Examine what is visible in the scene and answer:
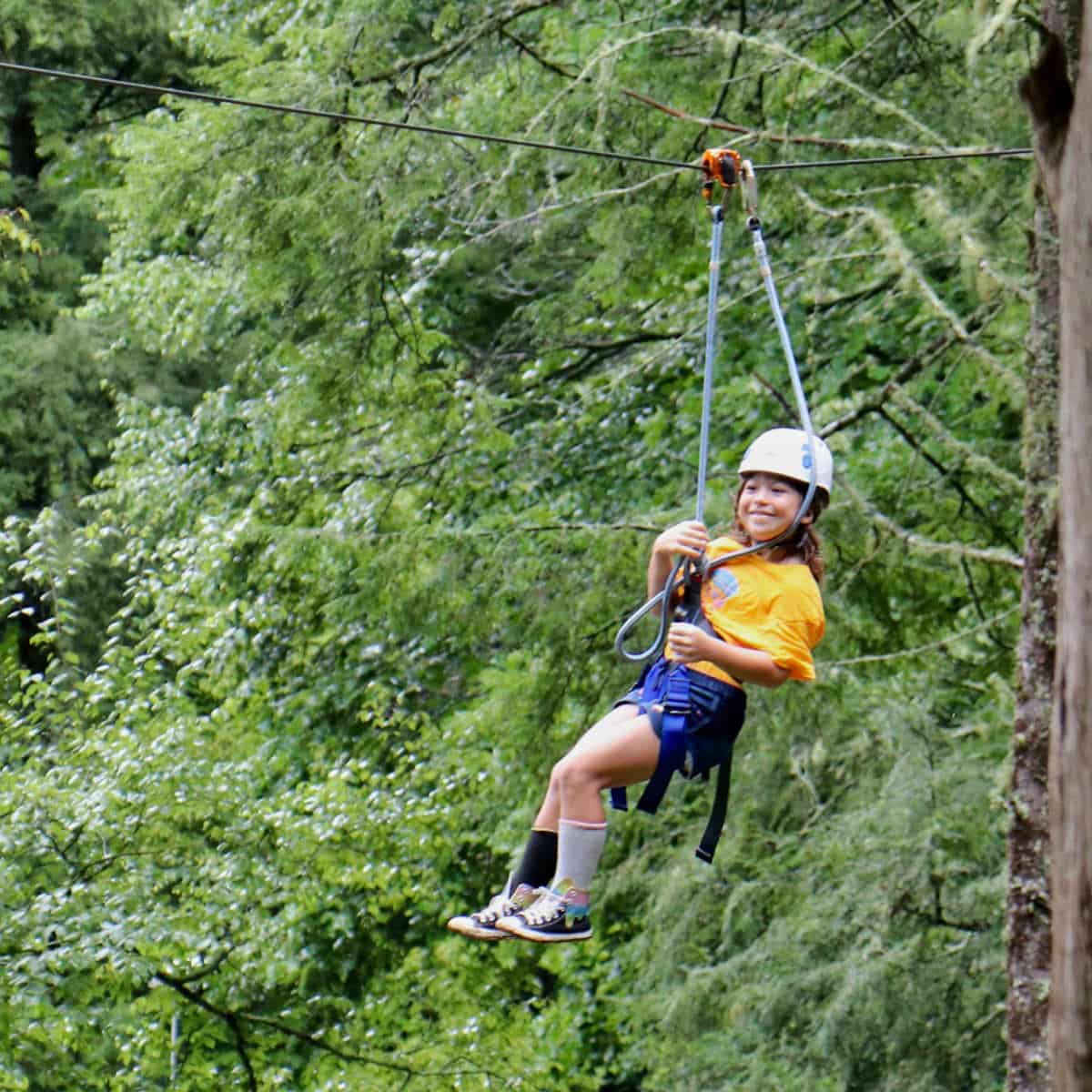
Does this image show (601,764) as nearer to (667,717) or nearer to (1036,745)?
(667,717)

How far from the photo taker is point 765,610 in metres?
3.92

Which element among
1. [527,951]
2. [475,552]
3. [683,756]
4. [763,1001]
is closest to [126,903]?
[475,552]

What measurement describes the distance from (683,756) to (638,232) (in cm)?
522

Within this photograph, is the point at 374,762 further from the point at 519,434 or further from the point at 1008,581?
the point at 1008,581

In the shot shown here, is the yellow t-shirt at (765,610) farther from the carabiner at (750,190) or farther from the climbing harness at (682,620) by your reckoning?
the carabiner at (750,190)

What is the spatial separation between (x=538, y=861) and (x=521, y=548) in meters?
5.02

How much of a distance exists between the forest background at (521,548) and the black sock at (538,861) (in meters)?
3.22

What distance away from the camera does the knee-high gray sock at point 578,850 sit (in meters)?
3.88

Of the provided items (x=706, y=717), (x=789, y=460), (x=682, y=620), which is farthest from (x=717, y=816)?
(x=789, y=460)

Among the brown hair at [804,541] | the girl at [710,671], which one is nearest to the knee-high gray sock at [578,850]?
the girl at [710,671]

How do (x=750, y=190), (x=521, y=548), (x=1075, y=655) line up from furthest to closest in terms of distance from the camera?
(x=521, y=548), (x=750, y=190), (x=1075, y=655)

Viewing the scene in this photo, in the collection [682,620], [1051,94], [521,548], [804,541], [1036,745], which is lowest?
[1036,745]

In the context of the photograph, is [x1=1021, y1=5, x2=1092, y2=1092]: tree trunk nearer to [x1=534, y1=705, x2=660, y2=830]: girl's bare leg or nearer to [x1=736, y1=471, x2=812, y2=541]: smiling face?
[x1=736, y1=471, x2=812, y2=541]: smiling face

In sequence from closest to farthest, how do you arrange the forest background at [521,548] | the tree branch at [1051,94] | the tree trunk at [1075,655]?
1. the tree trunk at [1075,655]
2. the tree branch at [1051,94]
3. the forest background at [521,548]
